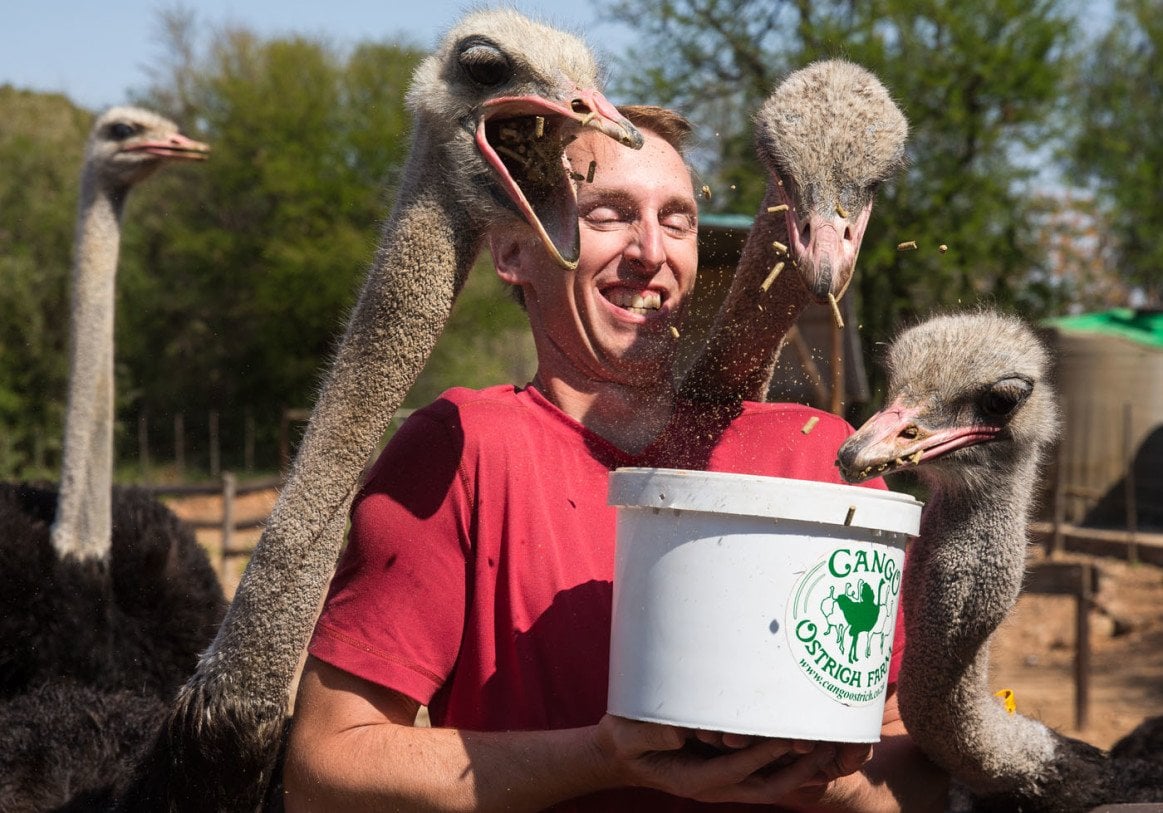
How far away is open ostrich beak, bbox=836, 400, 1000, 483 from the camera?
6.29 feet

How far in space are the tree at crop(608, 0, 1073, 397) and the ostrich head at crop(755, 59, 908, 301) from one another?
14753 millimetres

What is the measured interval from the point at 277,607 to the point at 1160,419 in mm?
14557

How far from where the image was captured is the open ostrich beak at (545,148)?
1.90m

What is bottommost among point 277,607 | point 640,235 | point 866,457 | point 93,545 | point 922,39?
point 93,545

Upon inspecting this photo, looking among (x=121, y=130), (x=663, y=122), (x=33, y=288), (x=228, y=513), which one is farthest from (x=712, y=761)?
(x=33, y=288)

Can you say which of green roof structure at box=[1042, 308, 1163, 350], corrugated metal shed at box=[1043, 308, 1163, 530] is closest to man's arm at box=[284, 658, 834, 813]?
corrugated metal shed at box=[1043, 308, 1163, 530]

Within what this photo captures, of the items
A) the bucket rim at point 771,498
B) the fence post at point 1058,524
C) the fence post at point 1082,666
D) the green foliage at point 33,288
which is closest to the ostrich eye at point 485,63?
the bucket rim at point 771,498

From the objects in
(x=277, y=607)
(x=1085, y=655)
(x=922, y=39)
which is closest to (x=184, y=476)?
(x=922, y=39)

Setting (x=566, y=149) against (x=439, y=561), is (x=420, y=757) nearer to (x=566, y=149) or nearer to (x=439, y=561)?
(x=439, y=561)

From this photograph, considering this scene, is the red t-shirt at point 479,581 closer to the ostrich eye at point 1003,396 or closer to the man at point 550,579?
the man at point 550,579

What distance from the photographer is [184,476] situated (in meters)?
22.9

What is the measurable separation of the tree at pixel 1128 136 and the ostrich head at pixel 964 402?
22.5 meters

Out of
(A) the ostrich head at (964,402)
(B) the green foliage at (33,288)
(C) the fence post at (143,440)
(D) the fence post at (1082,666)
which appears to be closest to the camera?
(A) the ostrich head at (964,402)

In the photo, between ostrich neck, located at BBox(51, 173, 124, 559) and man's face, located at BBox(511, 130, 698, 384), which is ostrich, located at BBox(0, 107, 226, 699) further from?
man's face, located at BBox(511, 130, 698, 384)
